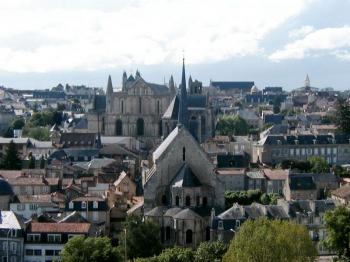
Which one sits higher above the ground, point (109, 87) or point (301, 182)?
point (109, 87)

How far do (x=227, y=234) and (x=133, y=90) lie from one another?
65.9 m

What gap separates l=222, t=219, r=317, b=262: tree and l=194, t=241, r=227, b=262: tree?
4158 millimetres

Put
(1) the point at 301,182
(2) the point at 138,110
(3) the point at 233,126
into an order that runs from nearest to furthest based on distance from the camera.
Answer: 1. (1) the point at 301,182
2. (2) the point at 138,110
3. (3) the point at 233,126

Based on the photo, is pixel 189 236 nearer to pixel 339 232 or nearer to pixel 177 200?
pixel 177 200

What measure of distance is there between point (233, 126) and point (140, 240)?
97.9 metres

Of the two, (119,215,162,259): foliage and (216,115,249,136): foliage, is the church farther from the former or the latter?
(216,115,249,136): foliage

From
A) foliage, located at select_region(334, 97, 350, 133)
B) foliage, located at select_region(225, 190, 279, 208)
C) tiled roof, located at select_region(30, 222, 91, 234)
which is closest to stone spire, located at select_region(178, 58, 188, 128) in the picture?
foliage, located at select_region(225, 190, 279, 208)

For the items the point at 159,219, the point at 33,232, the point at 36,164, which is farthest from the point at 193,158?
the point at 36,164

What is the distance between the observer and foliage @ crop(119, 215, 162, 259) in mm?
56656

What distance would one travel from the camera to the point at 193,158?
68.9 metres

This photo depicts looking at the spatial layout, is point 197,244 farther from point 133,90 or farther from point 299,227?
point 133,90

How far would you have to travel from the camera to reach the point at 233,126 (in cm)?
15388

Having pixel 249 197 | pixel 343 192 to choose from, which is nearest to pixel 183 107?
pixel 249 197

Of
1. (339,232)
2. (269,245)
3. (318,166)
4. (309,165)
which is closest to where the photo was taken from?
(269,245)
